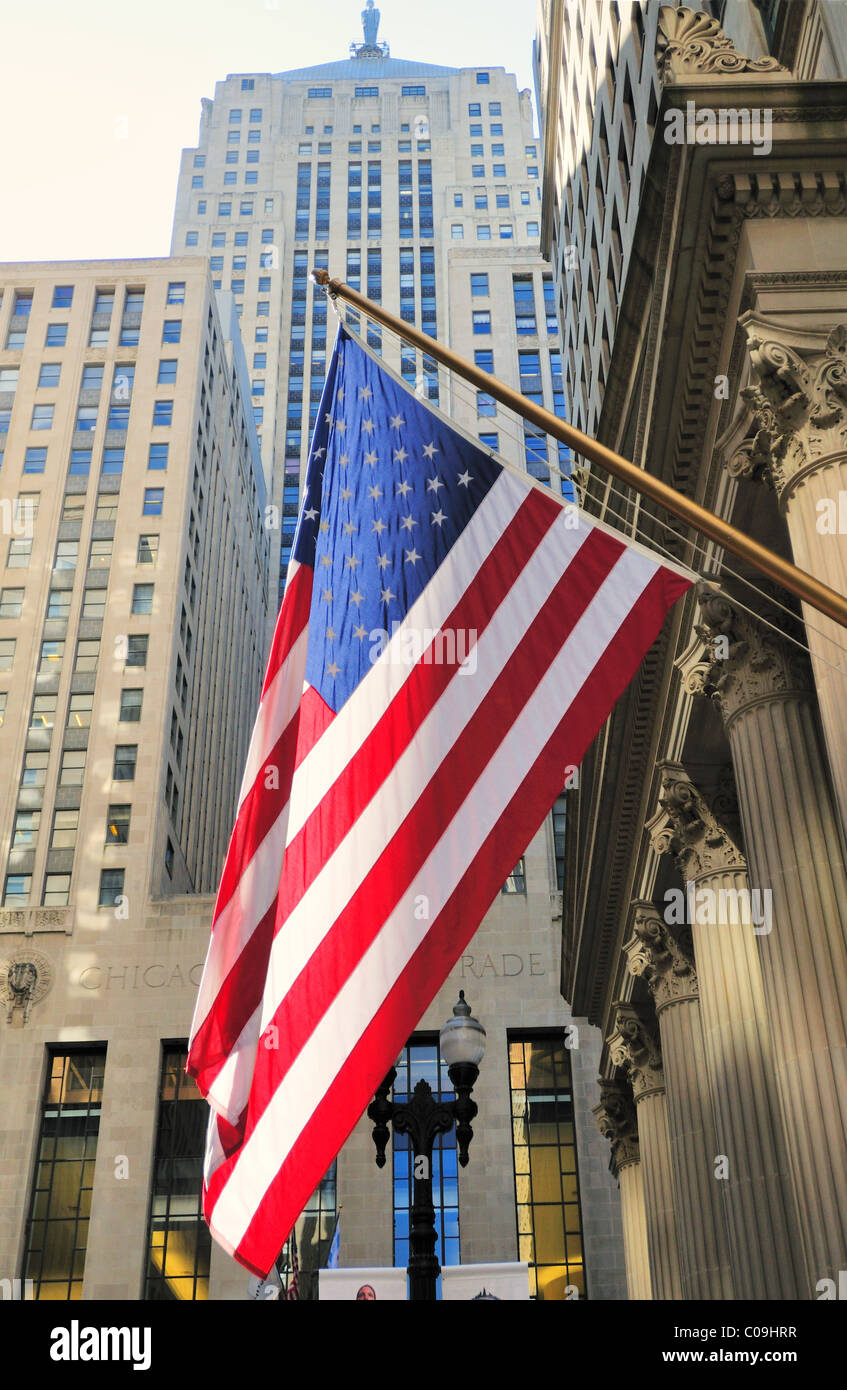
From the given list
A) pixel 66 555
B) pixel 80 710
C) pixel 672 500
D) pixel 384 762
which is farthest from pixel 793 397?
pixel 66 555

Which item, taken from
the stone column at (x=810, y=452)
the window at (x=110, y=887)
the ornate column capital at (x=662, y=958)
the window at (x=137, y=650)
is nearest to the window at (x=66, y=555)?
the window at (x=137, y=650)

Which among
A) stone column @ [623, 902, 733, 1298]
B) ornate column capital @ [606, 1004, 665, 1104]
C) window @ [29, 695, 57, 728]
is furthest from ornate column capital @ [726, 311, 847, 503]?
window @ [29, 695, 57, 728]

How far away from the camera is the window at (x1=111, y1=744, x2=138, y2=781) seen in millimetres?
69562

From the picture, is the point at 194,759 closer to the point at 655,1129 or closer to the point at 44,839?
the point at 44,839

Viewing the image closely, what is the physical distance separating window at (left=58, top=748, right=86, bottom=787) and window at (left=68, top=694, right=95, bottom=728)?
59.7 inches

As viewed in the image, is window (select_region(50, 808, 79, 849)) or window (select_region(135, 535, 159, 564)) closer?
window (select_region(50, 808, 79, 849))

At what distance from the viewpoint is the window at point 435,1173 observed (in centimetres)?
5688

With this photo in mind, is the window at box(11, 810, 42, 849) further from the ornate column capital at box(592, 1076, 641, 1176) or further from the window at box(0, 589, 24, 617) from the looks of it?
the ornate column capital at box(592, 1076, 641, 1176)

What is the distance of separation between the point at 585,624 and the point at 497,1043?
5394 centimetres

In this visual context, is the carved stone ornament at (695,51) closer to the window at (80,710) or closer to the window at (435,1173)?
the window at (435,1173)

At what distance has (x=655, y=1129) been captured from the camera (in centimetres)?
2867

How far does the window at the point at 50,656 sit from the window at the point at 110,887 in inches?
518

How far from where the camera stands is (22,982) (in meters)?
62.7
